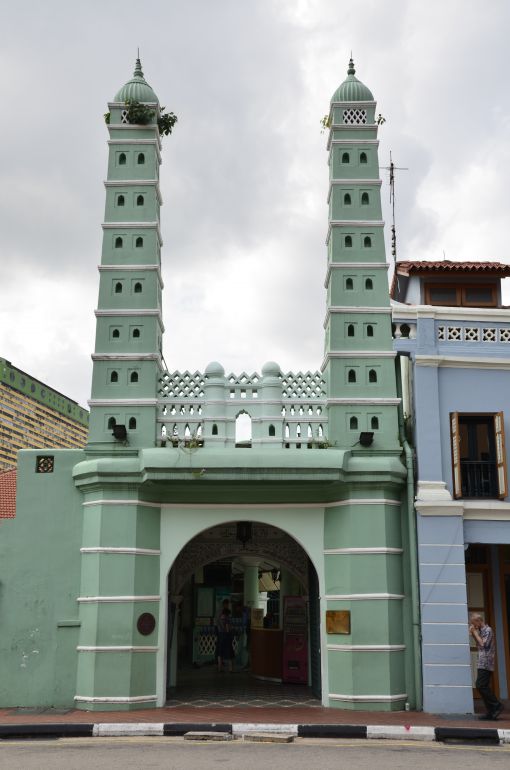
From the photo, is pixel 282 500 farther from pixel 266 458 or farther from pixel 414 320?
pixel 414 320

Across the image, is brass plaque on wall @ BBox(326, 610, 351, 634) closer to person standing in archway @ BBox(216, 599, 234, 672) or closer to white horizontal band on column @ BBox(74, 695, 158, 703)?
white horizontal band on column @ BBox(74, 695, 158, 703)

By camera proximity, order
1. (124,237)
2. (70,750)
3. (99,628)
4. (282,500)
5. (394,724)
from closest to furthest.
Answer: (70,750)
(394,724)
(99,628)
(282,500)
(124,237)

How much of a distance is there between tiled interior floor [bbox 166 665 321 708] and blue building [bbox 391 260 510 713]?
2.53 meters

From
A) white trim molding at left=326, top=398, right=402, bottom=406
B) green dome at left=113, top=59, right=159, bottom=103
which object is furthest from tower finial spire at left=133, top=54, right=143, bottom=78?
white trim molding at left=326, top=398, right=402, bottom=406

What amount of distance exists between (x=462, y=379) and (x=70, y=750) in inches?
342

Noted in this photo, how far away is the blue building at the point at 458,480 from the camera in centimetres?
1319

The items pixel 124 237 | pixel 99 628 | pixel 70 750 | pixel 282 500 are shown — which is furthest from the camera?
pixel 124 237

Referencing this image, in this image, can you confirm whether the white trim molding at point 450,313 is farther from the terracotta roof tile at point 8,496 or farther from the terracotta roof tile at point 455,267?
the terracotta roof tile at point 8,496

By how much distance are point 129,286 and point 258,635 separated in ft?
27.5

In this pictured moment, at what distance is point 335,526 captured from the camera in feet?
45.7

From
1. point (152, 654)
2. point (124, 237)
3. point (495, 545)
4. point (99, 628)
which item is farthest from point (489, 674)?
point (124, 237)

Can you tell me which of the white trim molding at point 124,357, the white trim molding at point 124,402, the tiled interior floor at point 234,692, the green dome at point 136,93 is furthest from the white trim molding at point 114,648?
the green dome at point 136,93

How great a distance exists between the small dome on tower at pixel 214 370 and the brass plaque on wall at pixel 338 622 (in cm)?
454

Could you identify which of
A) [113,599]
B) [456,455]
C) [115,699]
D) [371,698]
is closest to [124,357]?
[113,599]
